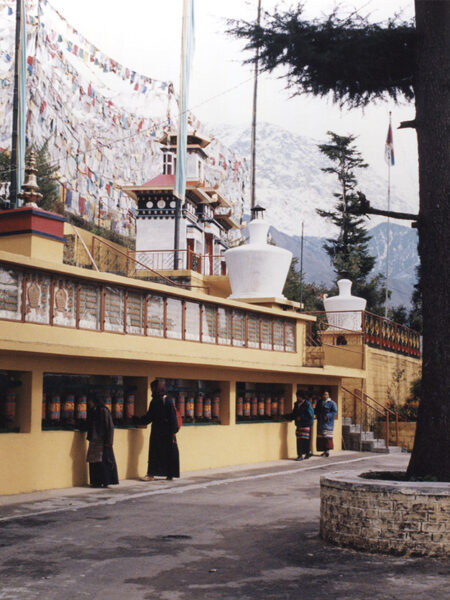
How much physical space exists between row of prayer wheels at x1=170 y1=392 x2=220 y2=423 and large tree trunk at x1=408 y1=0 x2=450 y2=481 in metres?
7.98

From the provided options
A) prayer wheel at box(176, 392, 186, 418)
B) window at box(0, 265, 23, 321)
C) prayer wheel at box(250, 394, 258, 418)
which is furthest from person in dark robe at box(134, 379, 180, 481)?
prayer wheel at box(250, 394, 258, 418)

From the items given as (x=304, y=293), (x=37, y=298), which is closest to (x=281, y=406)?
(x=37, y=298)

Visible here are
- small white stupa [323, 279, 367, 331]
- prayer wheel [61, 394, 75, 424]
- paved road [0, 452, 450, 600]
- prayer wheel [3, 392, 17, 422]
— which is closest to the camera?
paved road [0, 452, 450, 600]

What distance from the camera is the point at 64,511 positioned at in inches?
413

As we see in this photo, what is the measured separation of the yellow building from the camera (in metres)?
12.4

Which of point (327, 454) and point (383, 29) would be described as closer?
point (383, 29)

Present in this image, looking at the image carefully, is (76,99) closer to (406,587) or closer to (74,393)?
(74,393)

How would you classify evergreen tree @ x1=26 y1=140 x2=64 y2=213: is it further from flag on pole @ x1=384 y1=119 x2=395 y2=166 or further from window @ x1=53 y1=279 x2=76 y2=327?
window @ x1=53 y1=279 x2=76 y2=327

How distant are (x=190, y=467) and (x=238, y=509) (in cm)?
549

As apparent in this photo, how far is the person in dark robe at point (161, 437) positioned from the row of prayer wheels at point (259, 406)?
14.4 feet

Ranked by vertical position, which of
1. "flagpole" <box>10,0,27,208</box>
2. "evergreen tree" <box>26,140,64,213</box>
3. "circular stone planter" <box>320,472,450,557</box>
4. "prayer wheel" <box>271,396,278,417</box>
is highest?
"evergreen tree" <box>26,140,64,213</box>

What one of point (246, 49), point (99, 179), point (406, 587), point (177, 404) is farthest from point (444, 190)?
point (99, 179)

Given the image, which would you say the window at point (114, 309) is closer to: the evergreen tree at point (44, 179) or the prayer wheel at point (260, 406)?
the prayer wheel at point (260, 406)

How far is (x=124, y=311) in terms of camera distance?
47.4 ft
